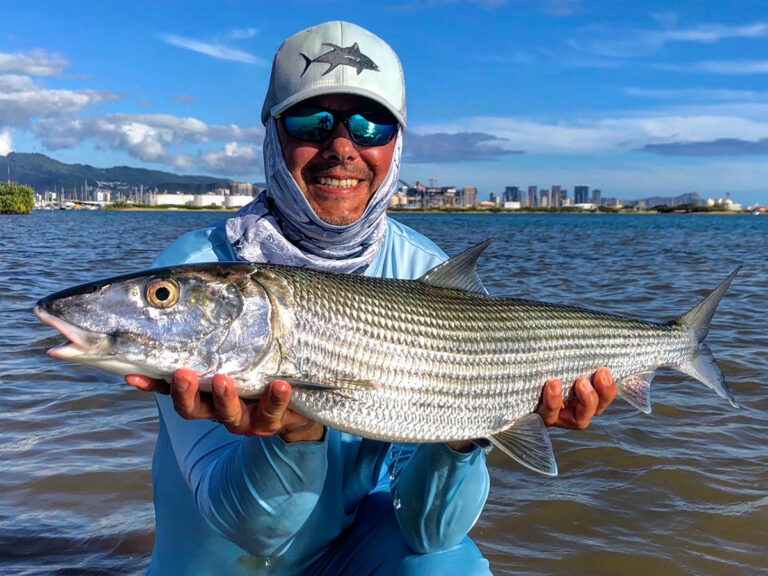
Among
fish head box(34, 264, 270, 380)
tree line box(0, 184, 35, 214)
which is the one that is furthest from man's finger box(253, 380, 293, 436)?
tree line box(0, 184, 35, 214)

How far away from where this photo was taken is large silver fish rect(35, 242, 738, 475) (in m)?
2.59

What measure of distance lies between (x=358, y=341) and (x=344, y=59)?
1.65 metres

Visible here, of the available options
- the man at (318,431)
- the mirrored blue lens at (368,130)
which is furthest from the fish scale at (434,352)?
the mirrored blue lens at (368,130)

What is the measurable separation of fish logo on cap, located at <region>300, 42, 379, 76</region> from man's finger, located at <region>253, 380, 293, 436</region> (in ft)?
6.03

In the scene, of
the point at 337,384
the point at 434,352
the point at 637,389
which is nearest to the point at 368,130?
the point at 434,352

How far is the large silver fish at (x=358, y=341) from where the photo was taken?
2588mm

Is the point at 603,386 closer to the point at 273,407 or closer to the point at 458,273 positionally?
the point at 458,273

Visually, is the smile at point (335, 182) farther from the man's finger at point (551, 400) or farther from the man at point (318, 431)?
the man's finger at point (551, 400)

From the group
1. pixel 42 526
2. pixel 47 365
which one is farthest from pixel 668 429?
pixel 47 365

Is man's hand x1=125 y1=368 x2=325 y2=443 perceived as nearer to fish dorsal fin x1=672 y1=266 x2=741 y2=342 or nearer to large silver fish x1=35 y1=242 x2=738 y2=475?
large silver fish x1=35 y1=242 x2=738 y2=475

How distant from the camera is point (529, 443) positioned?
10.8 ft

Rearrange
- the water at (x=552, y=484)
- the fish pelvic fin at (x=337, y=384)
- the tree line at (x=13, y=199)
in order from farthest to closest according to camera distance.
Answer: the tree line at (x=13, y=199) < the water at (x=552, y=484) < the fish pelvic fin at (x=337, y=384)

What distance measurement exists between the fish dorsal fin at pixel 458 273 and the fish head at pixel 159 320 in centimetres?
91

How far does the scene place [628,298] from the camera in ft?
48.3
